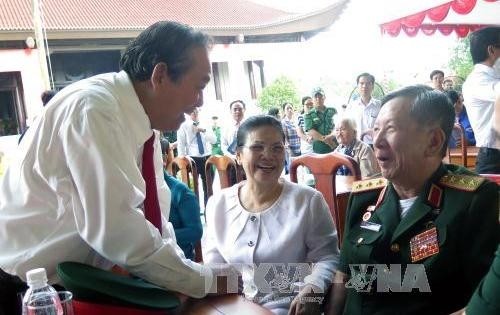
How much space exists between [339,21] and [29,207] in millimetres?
13160

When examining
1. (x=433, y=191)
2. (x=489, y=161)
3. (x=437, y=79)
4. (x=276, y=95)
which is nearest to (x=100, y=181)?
(x=433, y=191)

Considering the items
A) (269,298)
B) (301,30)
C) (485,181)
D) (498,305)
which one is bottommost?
(269,298)

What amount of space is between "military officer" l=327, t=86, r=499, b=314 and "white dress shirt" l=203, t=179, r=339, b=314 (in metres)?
0.15

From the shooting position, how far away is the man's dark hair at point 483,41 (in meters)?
2.81

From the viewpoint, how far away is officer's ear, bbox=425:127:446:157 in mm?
1392

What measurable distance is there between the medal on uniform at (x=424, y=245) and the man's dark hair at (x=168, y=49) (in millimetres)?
822

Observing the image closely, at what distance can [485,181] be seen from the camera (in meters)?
1.30

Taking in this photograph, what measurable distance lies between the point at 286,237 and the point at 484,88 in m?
1.87

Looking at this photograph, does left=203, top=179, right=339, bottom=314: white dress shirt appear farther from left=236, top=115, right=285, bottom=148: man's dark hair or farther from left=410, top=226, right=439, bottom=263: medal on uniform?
left=410, top=226, right=439, bottom=263: medal on uniform

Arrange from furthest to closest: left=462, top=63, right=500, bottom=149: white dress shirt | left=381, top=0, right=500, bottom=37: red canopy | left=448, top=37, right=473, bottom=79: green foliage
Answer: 1. left=448, top=37, right=473, bottom=79: green foliage
2. left=381, top=0, right=500, bottom=37: red canopy
3. left=462, top=63, right=500, bottom=149: white dress shirt

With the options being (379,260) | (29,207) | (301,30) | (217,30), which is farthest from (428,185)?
(301,30)

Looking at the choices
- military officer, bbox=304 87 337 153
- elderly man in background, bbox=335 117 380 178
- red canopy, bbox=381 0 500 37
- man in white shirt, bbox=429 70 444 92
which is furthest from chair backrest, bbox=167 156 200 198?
man in white shirt, bbox=429 70 444 92

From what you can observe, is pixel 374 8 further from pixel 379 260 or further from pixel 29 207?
pixel 29 207

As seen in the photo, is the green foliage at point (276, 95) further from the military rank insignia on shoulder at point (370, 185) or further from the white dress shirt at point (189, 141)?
the military rank insignia on shoulder at point (370, 185)
